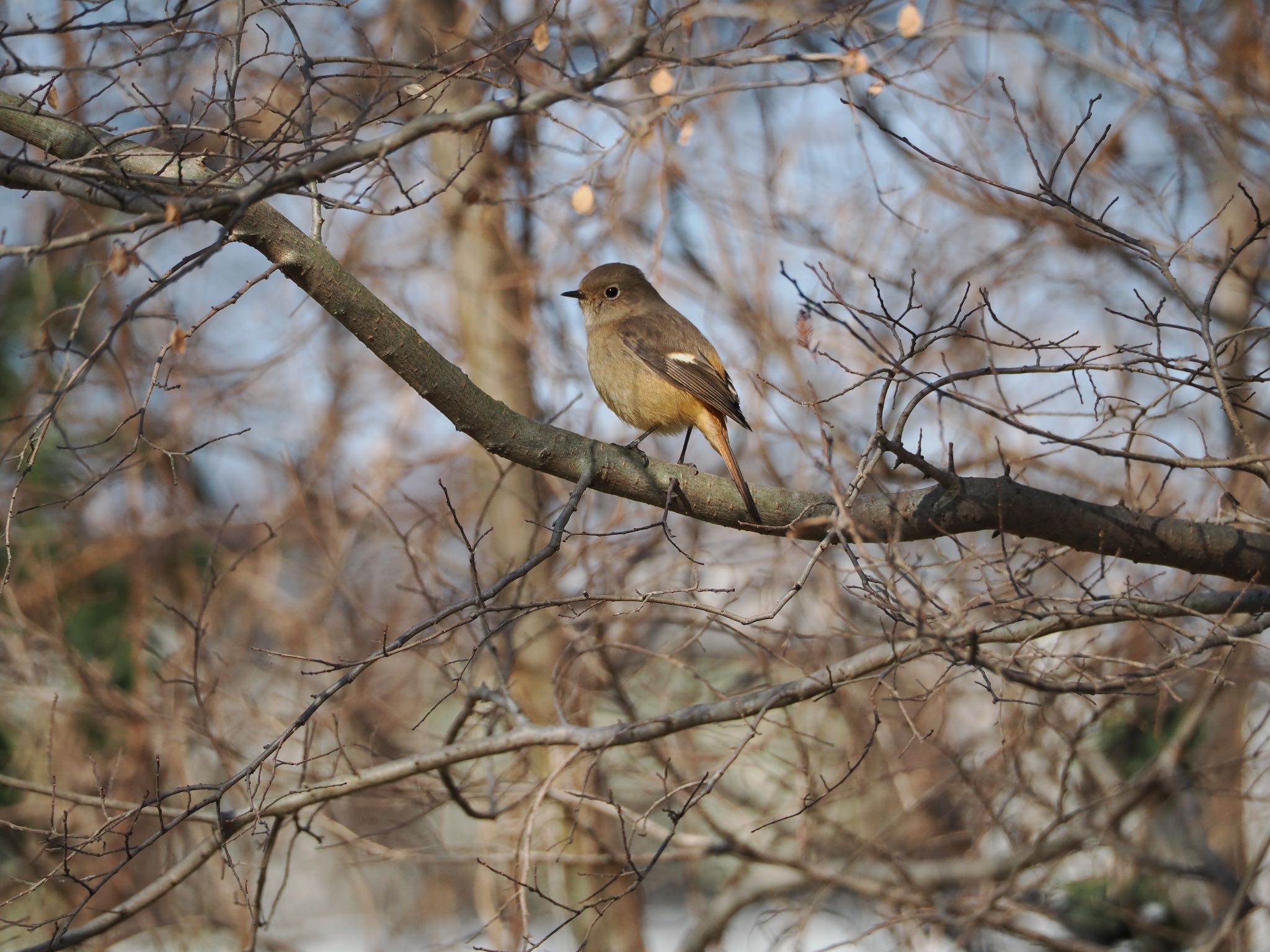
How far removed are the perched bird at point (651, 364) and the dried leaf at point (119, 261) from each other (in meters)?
2.93

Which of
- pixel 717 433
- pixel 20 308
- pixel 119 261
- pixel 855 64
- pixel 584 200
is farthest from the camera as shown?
pixel 20 308

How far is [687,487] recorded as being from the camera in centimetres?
407

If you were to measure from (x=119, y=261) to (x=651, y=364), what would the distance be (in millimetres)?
3439

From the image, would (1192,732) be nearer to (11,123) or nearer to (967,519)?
(967,519)

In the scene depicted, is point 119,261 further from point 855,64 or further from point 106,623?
point 106,623

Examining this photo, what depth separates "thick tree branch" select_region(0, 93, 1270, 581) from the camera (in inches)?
134

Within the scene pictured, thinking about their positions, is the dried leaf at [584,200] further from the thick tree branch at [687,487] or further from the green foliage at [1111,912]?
the green foliage at [1111,912]

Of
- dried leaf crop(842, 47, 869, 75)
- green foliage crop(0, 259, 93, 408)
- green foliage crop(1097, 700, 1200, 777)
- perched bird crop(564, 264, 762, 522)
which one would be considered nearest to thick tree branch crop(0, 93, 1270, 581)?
perched bird crop(564, 264, 762, 522)

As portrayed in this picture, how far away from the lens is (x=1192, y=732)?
6336 millimetres

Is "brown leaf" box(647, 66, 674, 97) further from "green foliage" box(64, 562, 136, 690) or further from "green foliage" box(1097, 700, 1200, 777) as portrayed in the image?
"green foliage" box(64, 562, 136, 690)

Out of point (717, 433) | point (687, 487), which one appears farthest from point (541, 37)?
point (717, 433)

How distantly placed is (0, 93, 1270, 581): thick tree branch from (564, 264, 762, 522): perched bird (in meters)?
1.02

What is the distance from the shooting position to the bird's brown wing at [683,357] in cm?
551

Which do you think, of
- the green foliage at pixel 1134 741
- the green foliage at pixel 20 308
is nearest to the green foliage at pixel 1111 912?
the green foliage at pixel 1134 741
